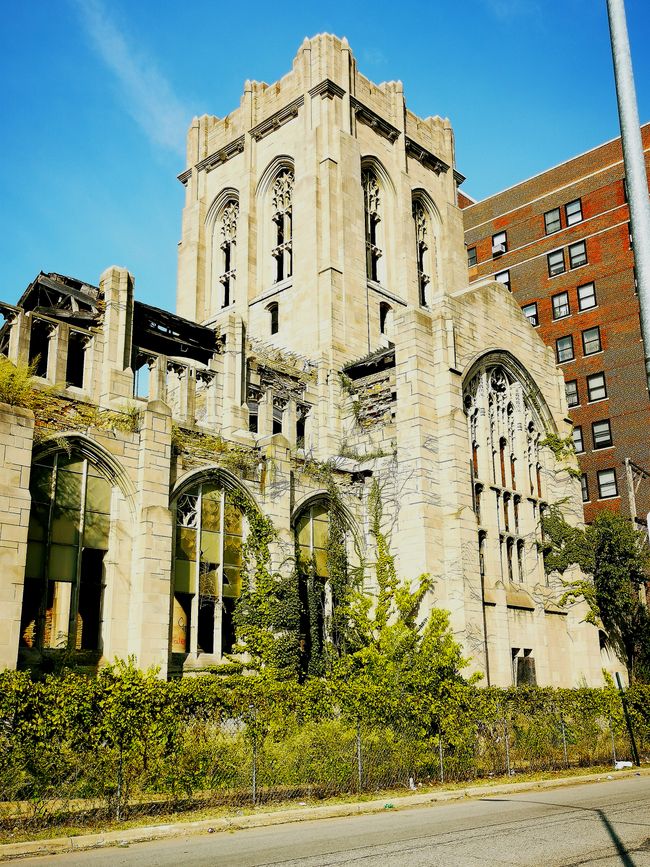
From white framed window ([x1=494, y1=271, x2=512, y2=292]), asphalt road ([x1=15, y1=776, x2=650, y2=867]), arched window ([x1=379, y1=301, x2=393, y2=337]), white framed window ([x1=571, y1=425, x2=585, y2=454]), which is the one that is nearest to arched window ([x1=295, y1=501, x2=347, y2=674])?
asphalt road ([x1=15, y1=776, x2=650, y2=867])

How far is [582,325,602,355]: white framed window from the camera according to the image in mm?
53406

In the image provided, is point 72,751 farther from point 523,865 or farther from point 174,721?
point 523,865

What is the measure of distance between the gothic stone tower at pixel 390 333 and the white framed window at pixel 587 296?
10408 mm

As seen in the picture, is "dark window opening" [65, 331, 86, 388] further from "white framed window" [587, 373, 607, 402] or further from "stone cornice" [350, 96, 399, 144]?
"white framed window" [587, 373, 607, 402]

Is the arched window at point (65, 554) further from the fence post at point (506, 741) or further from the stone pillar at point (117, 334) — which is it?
the fence post at point (506, 741)

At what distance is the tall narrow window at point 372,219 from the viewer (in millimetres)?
43781

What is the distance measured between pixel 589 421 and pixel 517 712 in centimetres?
3227

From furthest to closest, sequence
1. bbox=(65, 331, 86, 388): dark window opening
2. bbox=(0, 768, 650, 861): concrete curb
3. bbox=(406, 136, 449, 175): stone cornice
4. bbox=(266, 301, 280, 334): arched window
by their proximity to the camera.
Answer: bbox=(406, 136, 449, 175): stone cornice < bbox=(266, 301, 280, 334): arched window < bbox=(65, 331, 86, 388): dark window opening < bbox=(0, 768, 650, 861): concrete curb

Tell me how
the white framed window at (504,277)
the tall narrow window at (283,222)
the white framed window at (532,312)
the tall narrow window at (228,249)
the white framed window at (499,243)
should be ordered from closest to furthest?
the tall narrow window at (283,222) → the tall narrow window at (228,249) → the white framed window at (532,312) → the white framed window at (504,277) → the white framed window at (499,243)

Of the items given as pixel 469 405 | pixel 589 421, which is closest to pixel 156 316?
pixel 469 405

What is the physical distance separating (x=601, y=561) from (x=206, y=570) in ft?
55.2

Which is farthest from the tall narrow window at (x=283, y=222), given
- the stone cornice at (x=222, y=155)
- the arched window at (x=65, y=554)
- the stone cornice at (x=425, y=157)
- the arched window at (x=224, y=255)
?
the arched window at (x=65, y=554)

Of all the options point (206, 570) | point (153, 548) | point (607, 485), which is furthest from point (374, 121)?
point (153, 548)

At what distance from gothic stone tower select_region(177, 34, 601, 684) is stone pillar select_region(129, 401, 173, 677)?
5.90 m
